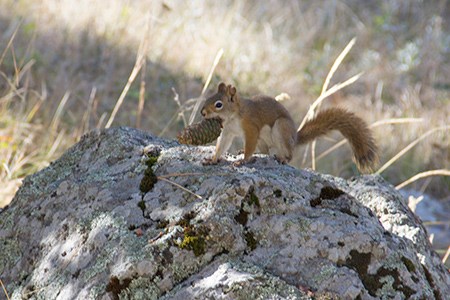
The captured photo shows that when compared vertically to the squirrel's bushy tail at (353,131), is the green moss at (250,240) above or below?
above

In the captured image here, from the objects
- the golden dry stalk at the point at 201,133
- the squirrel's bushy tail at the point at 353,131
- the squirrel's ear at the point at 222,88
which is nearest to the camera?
the golden dry stalk at the point at 201,133

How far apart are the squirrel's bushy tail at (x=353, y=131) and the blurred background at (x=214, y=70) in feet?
4.89

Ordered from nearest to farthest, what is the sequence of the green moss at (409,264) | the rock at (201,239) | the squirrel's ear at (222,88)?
the rock at (201,239) → the green moss at (409,264) → the squirrel's ear at (222,88)

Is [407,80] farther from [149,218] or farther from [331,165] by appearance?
[149,218]

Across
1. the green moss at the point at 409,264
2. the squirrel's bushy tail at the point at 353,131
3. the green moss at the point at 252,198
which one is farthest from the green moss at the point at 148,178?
the squirrel's bushy tail at the point at 353,131

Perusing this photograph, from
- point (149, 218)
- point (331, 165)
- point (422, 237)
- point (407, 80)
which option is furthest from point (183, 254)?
point (407, 80)

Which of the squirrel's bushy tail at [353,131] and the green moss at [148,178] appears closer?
the green moss at [148,178]

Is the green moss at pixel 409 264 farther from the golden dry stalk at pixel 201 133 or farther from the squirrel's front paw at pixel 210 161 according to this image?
the golden dry stalk at pixel 201 133

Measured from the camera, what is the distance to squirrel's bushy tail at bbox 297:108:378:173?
3.64 metres

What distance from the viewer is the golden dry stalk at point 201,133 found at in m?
3.17

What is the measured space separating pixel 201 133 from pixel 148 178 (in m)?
0.68

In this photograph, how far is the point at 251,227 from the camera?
2311 mm

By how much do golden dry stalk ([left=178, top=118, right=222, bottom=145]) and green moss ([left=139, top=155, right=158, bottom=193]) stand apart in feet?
1.60

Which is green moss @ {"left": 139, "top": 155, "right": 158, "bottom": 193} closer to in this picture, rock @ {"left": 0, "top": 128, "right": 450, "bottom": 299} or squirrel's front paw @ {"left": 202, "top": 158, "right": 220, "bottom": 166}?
rock @ {"left": 0, "top": 128, "right": 450, "bottom": 299}
